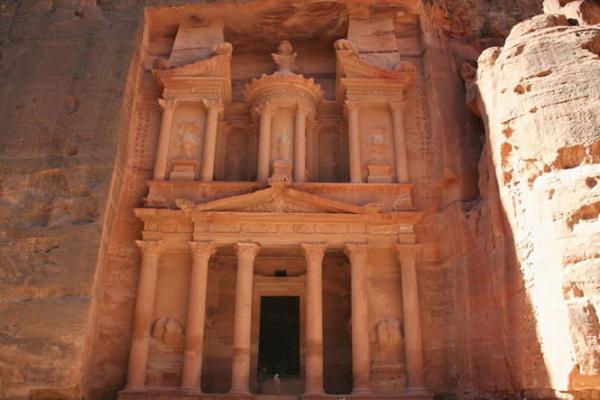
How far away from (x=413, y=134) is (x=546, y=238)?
6.00 meters

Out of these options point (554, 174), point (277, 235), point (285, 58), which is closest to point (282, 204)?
point (277, 235)

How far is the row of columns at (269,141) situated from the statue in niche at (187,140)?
1628mm

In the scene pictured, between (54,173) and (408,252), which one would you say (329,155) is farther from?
(54,173)

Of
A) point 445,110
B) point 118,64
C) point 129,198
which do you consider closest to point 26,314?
point 129,198

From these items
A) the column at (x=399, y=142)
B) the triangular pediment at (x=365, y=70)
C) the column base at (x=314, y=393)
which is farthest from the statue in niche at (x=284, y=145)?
the column base at (x=314, y=393)

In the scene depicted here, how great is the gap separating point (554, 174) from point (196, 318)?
7.61m

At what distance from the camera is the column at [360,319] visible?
482 inches

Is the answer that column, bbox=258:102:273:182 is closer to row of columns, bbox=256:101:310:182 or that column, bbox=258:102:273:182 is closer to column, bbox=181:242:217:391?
row of columns, bbox=256:101:310:182

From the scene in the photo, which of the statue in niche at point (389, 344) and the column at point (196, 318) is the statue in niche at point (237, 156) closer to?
the column at point (196, 318)

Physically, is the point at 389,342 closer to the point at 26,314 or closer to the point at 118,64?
the point at 26,314

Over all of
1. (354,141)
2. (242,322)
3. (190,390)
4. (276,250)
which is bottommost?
(190,390)

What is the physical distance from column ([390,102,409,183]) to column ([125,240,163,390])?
5903 mm

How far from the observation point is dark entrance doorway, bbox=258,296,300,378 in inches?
607

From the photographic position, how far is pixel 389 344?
12.6 metres
